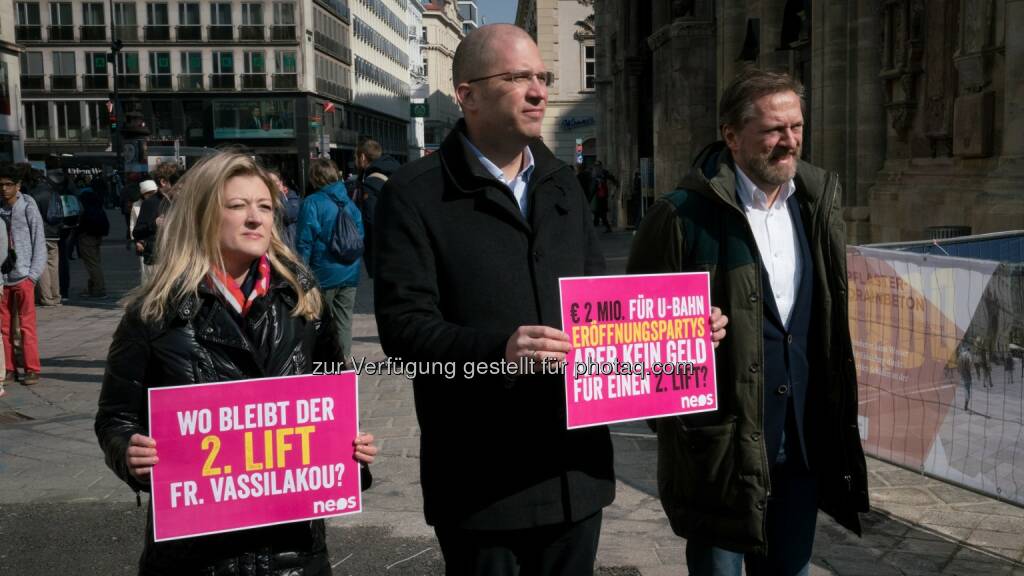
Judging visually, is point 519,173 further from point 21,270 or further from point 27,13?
point 27,13

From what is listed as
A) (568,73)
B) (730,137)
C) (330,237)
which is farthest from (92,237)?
(568,73)

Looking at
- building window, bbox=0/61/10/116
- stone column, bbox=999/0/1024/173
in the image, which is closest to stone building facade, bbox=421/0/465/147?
building window, bbox=0/61/10/116

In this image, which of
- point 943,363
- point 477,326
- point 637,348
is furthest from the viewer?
point 943,363

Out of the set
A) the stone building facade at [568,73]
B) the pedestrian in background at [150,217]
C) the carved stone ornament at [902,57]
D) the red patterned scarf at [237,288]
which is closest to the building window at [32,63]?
the stone building facade at [568,73]

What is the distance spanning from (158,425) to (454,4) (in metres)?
188

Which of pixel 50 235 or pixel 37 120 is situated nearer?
pixel 50 235

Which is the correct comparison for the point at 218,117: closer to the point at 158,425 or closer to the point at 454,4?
the point at 158,425

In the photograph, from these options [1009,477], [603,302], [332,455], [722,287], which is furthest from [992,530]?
[332,455]

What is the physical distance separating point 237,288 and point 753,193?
1596 mm

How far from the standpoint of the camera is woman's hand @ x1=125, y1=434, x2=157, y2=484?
2.80 meters

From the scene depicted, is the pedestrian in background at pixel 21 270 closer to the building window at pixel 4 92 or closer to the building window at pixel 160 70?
the building window at pixel 4 92

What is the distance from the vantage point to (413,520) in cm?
581

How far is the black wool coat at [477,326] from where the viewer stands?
2.86 meters

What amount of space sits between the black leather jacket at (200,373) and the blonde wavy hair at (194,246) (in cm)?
5
